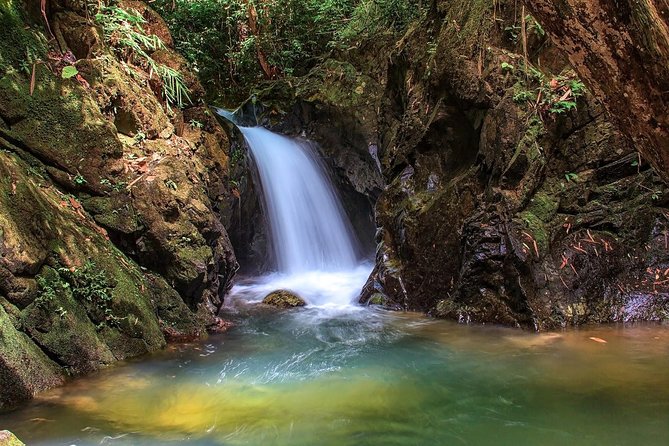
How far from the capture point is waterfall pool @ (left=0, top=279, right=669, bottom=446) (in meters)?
3.48

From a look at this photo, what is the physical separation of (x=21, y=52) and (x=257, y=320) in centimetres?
486

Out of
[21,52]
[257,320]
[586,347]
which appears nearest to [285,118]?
[257,320]

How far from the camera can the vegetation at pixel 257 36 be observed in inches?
561

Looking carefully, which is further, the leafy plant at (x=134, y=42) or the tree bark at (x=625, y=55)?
the leafy plant at (x=134, y=42)

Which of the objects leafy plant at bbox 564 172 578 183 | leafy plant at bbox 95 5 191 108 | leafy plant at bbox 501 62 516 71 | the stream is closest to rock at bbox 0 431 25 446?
the stream

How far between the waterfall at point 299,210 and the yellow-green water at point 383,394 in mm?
5536

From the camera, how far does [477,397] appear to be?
4.13 m

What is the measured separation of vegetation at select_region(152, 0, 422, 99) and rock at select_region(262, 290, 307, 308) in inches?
320

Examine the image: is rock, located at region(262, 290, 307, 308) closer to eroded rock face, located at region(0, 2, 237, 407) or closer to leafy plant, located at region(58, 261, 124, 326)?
eroded rock face, located at region(0, 2, 237, 407)

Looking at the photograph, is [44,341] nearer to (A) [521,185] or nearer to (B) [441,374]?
(B) [441,374]

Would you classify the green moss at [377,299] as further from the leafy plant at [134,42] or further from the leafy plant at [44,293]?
the leafy plant at [44,293]

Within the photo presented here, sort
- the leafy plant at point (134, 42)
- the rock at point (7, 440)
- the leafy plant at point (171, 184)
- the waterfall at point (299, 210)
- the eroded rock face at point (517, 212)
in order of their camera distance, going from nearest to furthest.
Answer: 1. the rock at point (7, 440)
2. the eroded rock face at point (517, 212)
3. the leafy plant at point (171, 184)
4. the leafy plant at point (134, 42)
5. the waterfall at point (299, 210)

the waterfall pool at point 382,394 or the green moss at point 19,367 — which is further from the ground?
the green moss at point 19,367

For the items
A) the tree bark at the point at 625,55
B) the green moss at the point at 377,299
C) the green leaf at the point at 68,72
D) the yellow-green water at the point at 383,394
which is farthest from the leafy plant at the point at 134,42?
the tree bark at the point at 625,55
